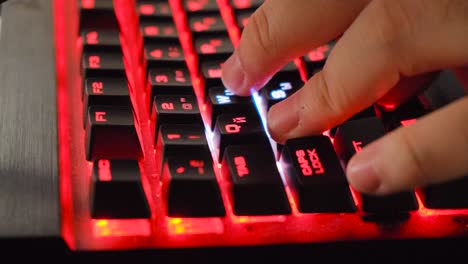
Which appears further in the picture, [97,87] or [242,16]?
[242,16]

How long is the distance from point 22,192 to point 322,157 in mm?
245

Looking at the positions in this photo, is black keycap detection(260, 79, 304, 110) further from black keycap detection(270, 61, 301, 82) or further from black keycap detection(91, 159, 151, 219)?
black keycap detection(91, 159, 151, 219)

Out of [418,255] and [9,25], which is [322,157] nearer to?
[418,255]

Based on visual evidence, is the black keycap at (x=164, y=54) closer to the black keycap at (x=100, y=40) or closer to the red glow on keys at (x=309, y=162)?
the black keycap at (x=100, y=40)

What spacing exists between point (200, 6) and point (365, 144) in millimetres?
280

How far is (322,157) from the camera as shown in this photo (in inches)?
20.4

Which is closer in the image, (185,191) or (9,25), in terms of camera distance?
(185,191)

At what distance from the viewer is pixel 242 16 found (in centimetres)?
71

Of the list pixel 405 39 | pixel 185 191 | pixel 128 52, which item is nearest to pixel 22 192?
pixel 185 191

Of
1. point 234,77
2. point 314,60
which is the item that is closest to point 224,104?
point 234,77

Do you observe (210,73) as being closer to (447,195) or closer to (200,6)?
(200,6)

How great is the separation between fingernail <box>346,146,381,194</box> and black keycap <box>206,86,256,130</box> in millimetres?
137

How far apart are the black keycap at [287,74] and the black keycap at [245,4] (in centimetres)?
12

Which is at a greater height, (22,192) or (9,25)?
(9,25)
